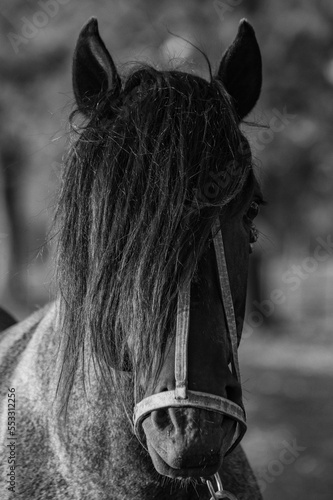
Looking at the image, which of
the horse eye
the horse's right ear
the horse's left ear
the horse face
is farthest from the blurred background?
the horse face

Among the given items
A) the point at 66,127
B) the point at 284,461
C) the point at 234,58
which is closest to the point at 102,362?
the point at 66,127

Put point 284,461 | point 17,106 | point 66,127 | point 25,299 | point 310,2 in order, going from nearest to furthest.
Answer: point 66,127 < point 284,461 < point 310,2 < point 17,106 < point 25,299

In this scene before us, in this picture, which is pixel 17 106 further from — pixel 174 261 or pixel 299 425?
pixel 174 261

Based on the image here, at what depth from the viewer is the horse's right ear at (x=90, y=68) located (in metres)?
2.58

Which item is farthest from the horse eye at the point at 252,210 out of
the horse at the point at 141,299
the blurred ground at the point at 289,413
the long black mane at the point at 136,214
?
the blurred ground at the point at 289,413

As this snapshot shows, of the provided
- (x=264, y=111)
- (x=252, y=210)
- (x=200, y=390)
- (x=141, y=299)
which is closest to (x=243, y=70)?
(x=252, y=210)

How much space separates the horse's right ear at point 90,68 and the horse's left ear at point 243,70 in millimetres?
502

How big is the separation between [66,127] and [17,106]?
9667 millimetres

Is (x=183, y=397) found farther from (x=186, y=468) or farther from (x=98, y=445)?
(x=98, y=445)

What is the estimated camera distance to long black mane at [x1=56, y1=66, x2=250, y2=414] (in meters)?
2.05

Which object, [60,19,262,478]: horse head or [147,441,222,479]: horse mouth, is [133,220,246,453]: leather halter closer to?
[60,19,262,478]: horse head

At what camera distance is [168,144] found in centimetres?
225

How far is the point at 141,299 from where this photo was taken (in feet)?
6.63

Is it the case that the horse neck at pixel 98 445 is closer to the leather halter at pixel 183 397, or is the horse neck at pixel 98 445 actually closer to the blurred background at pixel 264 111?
the leather halter at pixel 183 397
